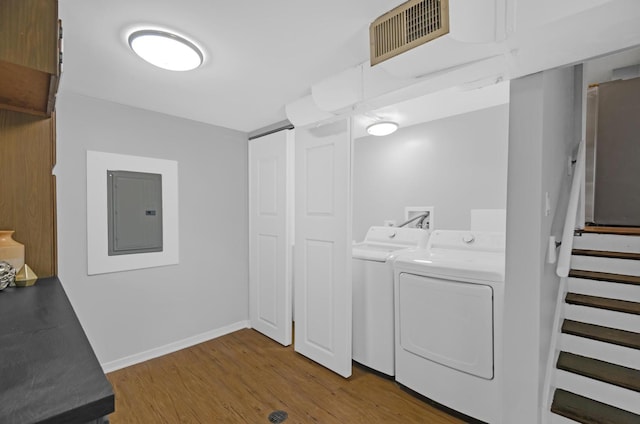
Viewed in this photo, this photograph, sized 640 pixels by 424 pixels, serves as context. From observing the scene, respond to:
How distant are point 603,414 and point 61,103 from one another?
4029 millimetres

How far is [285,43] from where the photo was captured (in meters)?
1.68

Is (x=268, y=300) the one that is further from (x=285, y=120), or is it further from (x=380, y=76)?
(x=380, y=76)

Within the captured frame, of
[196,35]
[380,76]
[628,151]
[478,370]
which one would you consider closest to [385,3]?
[380,76]

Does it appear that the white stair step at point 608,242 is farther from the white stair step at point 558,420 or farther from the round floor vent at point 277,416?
the round floor vent at point 277,416

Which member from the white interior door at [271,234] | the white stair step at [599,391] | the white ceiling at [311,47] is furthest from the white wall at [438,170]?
the white stair step at [599,391]

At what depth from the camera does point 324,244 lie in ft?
8.23

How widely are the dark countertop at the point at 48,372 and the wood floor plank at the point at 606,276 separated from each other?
9.34ft

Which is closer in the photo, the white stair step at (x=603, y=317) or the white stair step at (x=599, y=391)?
the white stair step at (x=599, y=391)

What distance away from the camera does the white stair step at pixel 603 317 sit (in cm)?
188

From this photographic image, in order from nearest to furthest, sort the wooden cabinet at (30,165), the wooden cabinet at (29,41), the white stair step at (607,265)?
the wooden cabinet at (29,41) → the wooden cabinet at (30,165) → the white stair step at (607,265)

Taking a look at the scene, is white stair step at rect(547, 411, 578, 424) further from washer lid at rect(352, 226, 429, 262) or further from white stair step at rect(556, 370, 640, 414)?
washer lid at rect(352, 226, 429, 262)

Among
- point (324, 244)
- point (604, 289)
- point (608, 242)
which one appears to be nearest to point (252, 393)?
point (324, 244)

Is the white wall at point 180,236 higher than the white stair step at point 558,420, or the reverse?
the white wall at point 180,236

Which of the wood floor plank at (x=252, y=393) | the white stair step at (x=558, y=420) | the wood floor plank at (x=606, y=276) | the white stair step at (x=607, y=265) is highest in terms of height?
the white stair step at (x=607, y=265)
